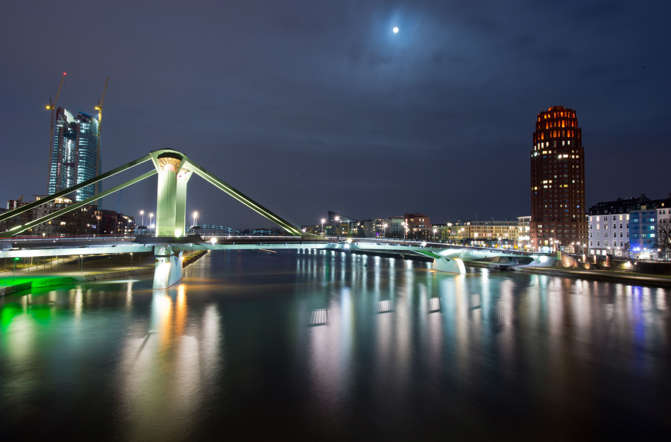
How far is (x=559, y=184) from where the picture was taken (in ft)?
367

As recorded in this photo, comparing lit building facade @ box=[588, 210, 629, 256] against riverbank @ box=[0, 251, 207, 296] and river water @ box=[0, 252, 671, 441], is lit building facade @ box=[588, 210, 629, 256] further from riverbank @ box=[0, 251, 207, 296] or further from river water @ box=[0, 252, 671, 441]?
riverbank @ box=[0, 251, 207, 296]

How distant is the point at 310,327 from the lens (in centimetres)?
2225

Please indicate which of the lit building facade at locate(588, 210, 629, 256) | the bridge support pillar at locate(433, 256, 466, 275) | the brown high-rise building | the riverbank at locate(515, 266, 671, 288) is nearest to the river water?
the riverbank at locate(515, 266, 671, 288)

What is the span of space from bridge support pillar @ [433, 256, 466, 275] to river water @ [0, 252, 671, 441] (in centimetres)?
2705

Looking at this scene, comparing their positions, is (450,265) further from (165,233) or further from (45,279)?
(45,279)

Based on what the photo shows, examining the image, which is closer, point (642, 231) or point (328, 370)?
point (328, 370)

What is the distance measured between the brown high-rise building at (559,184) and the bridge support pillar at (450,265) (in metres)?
62.4

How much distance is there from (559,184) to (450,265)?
2918 inches

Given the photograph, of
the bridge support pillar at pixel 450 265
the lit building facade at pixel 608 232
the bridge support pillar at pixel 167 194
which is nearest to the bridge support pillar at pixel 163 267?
the bridge support pillar at pixel 167 194

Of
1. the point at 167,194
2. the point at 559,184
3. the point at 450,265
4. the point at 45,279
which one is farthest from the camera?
the point at 559,184

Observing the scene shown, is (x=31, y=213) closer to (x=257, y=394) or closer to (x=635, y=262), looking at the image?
(x=257, y=394)

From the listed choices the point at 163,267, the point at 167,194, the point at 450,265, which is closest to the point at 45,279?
the point at 163,267

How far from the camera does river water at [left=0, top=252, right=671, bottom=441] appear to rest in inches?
407

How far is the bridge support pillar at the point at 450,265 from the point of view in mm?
56456
